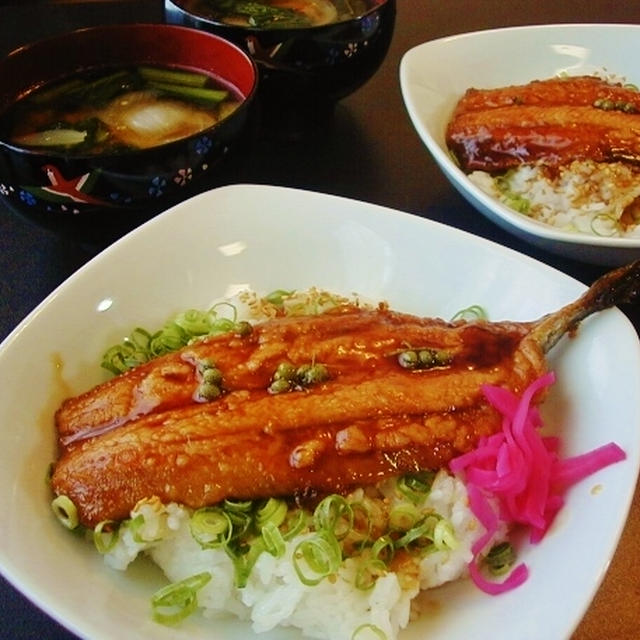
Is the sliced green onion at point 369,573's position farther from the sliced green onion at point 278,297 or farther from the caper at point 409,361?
the sliced green onion at point 278,297

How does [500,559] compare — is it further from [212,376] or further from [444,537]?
[212,376]

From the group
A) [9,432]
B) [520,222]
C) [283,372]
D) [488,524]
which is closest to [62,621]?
[9,432]

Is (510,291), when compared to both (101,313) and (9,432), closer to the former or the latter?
(101,313)

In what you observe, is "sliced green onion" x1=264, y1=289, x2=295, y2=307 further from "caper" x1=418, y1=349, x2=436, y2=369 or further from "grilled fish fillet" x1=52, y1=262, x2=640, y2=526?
"caper" x1=418, y1=349, x2=436, y2=369

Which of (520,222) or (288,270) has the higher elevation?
(520,222)

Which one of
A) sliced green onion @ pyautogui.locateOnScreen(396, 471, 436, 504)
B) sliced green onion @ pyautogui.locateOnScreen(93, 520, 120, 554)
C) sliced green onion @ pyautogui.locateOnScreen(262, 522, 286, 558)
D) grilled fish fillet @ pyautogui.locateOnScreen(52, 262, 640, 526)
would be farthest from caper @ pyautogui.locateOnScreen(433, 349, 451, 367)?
sliced green onion @ pyautogui.locateOnScreen(93, 520, 120, 554)

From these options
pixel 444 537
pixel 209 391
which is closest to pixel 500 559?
pixel 444 537

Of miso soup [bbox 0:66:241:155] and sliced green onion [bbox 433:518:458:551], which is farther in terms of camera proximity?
miso soup [bbox 0:66:241:155]
